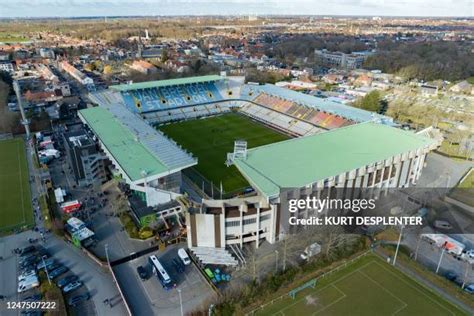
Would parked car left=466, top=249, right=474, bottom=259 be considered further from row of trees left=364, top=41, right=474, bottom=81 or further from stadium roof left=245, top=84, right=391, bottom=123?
row of trees left=364, top=41, right=474, bottom=81

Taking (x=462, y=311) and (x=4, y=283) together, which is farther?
(x=4, y=283)

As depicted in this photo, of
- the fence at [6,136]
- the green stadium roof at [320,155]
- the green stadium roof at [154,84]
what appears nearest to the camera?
the green stadium roof at [320,155]

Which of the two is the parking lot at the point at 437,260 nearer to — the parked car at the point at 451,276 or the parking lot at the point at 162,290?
the parked car at the point at 451,276

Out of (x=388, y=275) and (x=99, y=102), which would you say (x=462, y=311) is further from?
(x=99, y=102)

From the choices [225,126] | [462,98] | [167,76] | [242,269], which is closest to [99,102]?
[225,126]

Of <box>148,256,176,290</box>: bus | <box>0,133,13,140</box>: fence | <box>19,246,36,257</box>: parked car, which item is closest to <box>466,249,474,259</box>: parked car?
<box>148,256,176,290</box>: bus

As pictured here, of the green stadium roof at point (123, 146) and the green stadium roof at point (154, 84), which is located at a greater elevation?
the green stadium roof at point (154, 84)

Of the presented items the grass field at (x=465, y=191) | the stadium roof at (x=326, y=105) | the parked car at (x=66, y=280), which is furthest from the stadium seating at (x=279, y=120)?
the parked car at (x=66, y=280)
